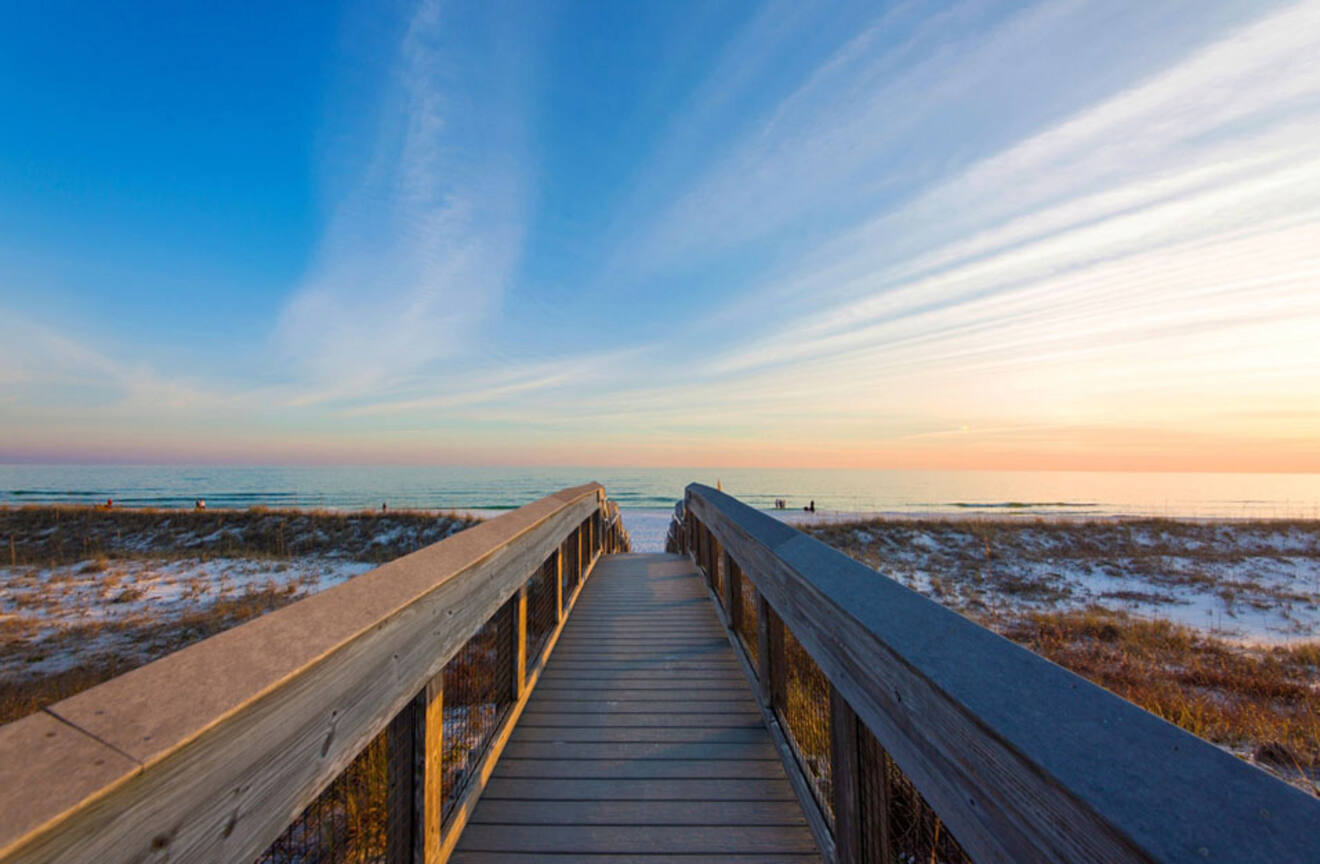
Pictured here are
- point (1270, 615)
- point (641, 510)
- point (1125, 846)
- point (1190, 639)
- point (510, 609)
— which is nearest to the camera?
point (1125, 846)

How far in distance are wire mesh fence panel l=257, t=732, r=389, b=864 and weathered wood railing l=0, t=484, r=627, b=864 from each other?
0.70 m

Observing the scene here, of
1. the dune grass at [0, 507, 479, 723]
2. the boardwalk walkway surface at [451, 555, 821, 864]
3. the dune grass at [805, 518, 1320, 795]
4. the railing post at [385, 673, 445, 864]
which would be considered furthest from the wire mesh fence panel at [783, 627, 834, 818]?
the dune grass at [0, 507, 479, 723]

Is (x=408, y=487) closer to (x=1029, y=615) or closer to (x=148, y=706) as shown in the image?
(x=1029, y=615)

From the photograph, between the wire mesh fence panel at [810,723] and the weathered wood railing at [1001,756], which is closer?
the weathered wood railing at [1001,756]

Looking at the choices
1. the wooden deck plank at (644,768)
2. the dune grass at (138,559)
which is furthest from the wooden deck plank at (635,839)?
the dune grass at (138,559)

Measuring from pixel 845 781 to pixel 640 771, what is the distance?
4.08 feet

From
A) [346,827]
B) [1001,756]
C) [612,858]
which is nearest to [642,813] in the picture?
[612,858]

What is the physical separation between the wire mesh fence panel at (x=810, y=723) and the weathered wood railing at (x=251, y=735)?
4.73 ft

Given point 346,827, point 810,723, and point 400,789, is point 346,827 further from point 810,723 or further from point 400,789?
point 810,723

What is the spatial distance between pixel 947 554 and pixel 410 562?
18.0 m

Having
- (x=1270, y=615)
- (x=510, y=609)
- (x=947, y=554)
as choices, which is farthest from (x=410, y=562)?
(x=947, y=554)

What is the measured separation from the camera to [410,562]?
1.88 meters

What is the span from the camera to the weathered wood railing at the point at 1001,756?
2.12 feet

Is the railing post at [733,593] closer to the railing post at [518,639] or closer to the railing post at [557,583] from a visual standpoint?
the railing post at [557,583]
